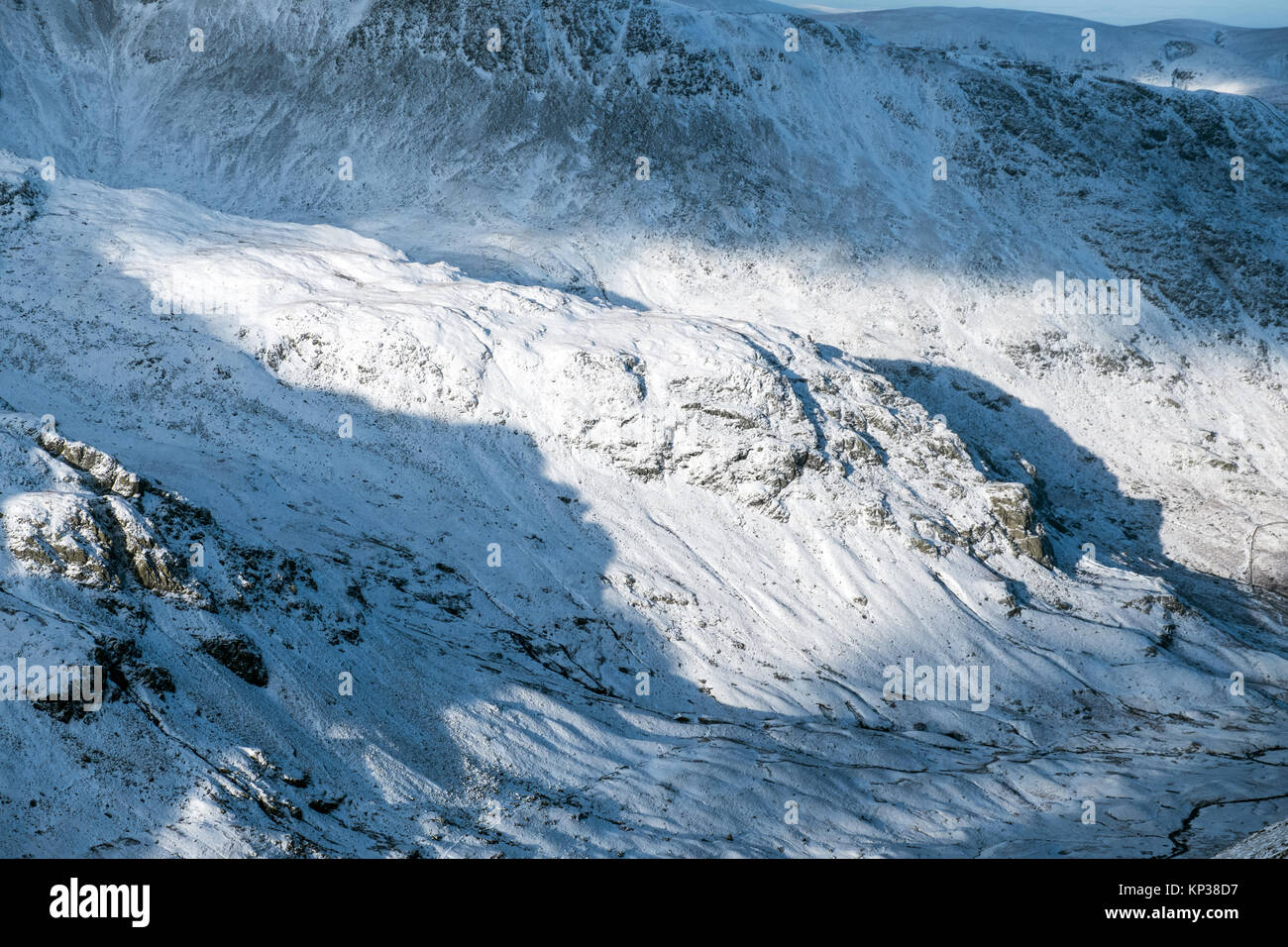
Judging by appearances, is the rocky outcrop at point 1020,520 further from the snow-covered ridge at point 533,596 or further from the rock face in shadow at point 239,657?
the rock face in shadow at point 239,657

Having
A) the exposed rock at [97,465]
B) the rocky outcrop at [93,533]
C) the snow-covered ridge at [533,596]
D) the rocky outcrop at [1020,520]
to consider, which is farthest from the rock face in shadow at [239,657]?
the rocky outcrop at [1020,520]

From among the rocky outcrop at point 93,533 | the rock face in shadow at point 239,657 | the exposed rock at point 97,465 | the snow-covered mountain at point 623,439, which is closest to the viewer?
the rocky outcrop at point 93,533

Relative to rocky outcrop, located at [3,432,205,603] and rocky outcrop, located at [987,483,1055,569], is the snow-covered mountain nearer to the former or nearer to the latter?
rocky outcrop, located at [3,432,205,603]

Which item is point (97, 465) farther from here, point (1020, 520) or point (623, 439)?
point (1020, 520)

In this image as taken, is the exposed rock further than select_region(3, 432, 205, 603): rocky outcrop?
Yes

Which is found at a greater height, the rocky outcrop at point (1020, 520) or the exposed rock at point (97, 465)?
the exposed rock at point (97, 465)

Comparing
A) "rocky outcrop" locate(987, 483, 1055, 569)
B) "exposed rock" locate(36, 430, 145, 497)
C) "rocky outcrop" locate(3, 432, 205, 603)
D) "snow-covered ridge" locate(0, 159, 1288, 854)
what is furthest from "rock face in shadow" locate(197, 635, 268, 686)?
"rocky outcrop" locate(987, 483, 1055, 569)

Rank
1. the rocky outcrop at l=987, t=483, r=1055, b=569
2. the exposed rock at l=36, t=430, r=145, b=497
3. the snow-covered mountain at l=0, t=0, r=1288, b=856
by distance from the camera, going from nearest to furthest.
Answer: the snow-covered mountain at l=0, t=0, r=1288, b=856
the exposed rock at l=36, t=430, r=145, b=497
the rocky outcrop at l=987, t=483, r=1055, b=569

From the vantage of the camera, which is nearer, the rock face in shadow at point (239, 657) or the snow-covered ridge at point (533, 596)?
the snow-covered ridge at point (533, 596)

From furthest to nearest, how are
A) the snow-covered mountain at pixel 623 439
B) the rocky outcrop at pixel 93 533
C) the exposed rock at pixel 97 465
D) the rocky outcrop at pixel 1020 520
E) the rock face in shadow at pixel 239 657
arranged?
the rocky outcrop at pixel 1020 520 → the exposed rock at pixel 97 465 → the snow-covered mountain at pixel 623 439 → the rock face in shadow at pixel 239 657 → the rocky outcrop at pixel 93 533

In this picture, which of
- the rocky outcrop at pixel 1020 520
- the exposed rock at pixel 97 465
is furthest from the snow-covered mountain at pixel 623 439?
the rocky outcrop at pixel 1020 520

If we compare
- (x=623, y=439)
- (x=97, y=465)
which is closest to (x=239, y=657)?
(x=97, y=465)
